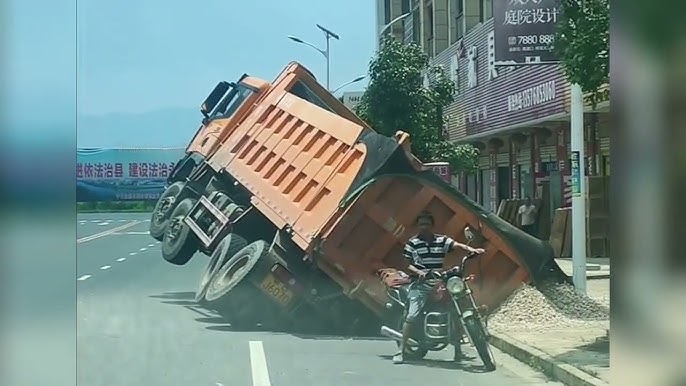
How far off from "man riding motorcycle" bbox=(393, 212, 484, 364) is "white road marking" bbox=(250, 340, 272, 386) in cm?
58

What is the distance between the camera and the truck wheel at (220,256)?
4715 millimetres

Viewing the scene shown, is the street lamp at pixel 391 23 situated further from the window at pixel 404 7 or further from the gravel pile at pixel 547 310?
the gravel pile at pixel 547 310

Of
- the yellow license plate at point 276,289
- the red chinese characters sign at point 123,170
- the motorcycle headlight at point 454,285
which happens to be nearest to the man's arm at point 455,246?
the motorcycle headlight at point 454,285

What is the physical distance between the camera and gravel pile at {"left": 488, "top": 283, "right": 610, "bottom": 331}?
4.72 metres

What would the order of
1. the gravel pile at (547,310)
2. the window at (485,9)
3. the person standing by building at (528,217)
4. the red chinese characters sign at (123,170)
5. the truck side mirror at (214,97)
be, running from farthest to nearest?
the window at (485,9)
the person standing by building at (528,217)
the gravel pile at (547,310)
the truck side mirror at (214,97)
the red chinese characters sign at (123,170)

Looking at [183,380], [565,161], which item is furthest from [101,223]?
[565,161]

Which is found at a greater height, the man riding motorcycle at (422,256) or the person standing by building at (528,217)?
the person standing by building at (528,217)

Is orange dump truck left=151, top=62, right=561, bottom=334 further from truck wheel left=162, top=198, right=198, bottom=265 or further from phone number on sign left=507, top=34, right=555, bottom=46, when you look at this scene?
phone number on sign left=507, top=34, right=555, bottom=46

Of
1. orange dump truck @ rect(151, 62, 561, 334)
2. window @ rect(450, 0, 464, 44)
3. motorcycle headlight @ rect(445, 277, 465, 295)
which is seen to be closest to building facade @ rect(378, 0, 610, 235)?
window @ rect(450, 0, 464, 44)

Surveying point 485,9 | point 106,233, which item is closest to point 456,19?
point 485,9

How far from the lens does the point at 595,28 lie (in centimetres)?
551

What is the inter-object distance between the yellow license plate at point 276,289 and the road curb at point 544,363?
958mm
